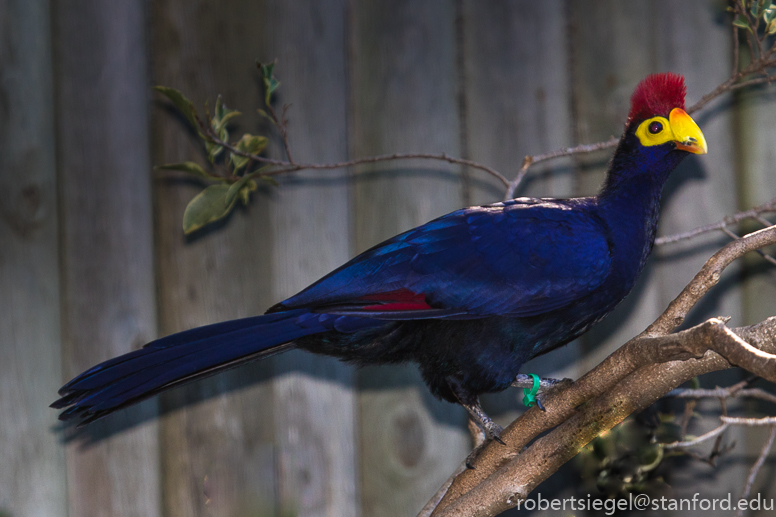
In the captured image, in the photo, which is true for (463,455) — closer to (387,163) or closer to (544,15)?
(387,163)

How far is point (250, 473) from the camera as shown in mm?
1404

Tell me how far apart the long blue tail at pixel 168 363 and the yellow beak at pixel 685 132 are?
726mm

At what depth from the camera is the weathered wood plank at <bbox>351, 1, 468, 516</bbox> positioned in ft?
4.67

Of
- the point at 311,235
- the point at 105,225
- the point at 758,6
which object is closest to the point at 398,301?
the point at 311,235

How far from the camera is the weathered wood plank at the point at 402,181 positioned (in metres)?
1.42

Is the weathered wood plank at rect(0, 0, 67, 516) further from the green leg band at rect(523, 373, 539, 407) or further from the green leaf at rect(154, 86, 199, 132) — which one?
the green leg band at rect(523, 373, 539, 407)

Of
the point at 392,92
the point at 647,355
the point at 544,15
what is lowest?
the point at 647,355

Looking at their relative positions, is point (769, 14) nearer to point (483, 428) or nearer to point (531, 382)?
point (531, 382)

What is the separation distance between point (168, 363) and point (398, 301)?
359mm

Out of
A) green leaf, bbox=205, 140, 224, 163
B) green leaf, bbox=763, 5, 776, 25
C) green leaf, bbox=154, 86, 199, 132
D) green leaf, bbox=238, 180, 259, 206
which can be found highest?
green leaf, bbox=763, 5, 776, 25

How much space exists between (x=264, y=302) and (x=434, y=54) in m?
0.65

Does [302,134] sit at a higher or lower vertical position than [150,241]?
higher

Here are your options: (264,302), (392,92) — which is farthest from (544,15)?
(264,302)

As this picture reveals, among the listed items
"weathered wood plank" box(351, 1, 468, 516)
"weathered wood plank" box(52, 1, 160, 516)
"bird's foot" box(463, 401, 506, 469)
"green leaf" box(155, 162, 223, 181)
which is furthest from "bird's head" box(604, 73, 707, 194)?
"weathered wood plank" box(52, 1, 160, 516)
